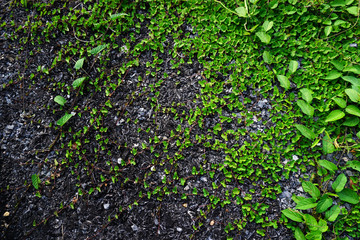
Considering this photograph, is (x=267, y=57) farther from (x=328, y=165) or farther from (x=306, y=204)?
(x=306, y=204)

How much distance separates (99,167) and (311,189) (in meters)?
1.59

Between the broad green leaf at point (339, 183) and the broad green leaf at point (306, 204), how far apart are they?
0.17 meters

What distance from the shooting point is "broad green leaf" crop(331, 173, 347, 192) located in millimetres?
1695

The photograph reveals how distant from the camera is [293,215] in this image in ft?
5.57

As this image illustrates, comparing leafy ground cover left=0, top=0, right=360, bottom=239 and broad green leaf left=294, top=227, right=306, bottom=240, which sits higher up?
leafy ground cover left=0, top=0, right=360, bottom=239

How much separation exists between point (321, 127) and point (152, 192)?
139cm

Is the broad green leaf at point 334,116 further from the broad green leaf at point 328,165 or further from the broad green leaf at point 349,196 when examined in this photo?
the broad green leaf at point 349,196

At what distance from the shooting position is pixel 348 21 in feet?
6.71

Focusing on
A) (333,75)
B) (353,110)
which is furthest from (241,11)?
(353,110)

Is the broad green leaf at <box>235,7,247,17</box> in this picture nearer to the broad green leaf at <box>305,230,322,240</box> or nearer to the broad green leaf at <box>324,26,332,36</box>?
the broad green leaf at <box>324,26,332,36</box>

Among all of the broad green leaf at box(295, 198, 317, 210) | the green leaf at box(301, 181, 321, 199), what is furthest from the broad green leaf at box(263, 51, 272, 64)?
the broad green leaf at box(295, 198, 317, 210)

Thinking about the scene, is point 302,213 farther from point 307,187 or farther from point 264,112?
point 264,112

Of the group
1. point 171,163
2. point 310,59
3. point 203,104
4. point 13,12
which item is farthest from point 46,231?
point 310,59

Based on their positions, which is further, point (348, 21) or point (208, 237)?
point (348, 21)
